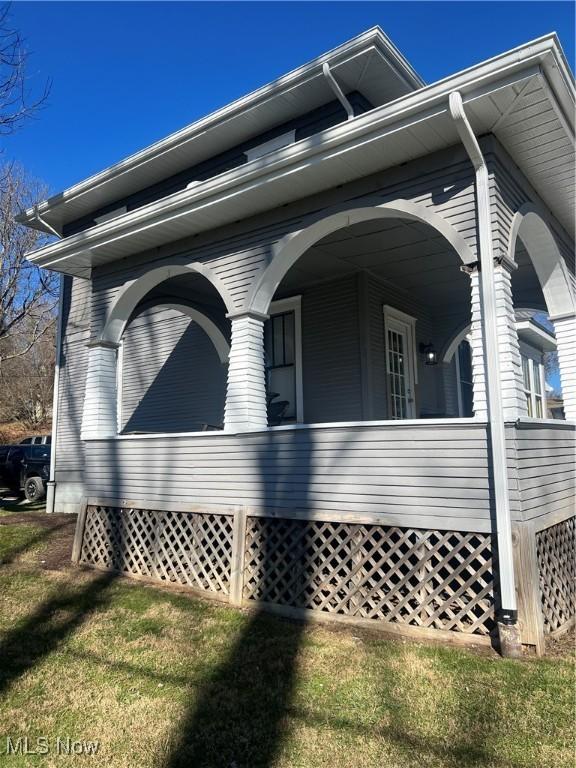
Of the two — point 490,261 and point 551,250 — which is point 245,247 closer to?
point 490,261

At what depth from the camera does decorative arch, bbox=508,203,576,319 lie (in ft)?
17.4

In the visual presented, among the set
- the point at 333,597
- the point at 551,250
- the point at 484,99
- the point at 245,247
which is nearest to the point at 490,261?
the point at 484,99

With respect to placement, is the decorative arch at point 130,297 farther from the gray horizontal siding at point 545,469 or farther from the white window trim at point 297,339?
the gray horizontal siding at point 545,469

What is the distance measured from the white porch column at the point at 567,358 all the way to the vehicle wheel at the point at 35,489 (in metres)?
9.83

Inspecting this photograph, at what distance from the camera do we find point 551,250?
18.1 ft

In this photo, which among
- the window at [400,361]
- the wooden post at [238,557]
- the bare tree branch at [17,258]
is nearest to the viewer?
the wooden post at [238,557]

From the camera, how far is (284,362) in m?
8.00

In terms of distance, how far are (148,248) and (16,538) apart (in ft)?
13.4

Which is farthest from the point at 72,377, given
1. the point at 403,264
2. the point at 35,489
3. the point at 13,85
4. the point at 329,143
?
the point at 329,143

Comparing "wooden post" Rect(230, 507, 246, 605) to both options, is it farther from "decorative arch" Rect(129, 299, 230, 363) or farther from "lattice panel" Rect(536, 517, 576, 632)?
"decorative arch" Rect(129, 299, 230, 363)

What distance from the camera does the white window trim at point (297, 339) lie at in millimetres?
7637

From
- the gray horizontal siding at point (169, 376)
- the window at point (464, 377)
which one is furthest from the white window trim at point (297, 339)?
the window at point (464, 377)

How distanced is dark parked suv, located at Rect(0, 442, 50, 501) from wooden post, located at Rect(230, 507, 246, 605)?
24.9ft

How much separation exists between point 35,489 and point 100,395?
5.78 m
